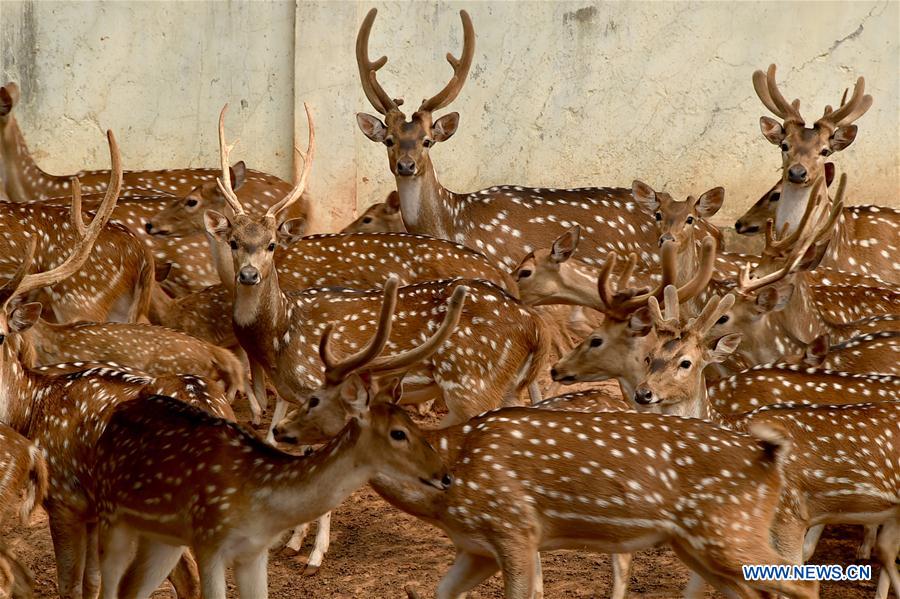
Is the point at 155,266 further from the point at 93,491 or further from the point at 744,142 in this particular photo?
the point at 744,142

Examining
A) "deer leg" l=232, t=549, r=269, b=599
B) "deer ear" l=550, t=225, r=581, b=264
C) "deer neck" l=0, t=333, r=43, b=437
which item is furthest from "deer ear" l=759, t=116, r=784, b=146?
"deer leg" l=232, t=549, r=269, b=599

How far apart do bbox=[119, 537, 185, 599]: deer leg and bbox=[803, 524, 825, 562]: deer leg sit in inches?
99.7

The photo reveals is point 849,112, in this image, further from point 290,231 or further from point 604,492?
point 604,492

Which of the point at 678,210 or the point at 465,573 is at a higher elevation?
the point at 678,210

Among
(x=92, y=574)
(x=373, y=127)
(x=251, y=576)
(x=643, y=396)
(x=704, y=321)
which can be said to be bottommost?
(x=92, y=574)

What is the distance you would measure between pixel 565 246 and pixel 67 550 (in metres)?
3.22

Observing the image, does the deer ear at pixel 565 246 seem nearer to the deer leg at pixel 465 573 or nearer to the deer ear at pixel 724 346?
the deer ear at pixel 724 346

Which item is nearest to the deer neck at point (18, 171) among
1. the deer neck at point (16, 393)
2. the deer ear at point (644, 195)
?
the deer neck at point (16, 393)

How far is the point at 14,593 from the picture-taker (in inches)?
225

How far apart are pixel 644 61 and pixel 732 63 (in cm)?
57

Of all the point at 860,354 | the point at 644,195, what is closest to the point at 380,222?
the point at 644,195

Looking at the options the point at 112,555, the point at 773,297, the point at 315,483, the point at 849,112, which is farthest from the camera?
Result: the point at 849,112

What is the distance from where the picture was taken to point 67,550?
19.3ft

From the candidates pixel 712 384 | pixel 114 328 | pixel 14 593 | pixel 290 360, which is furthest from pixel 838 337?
pixel 14 593
